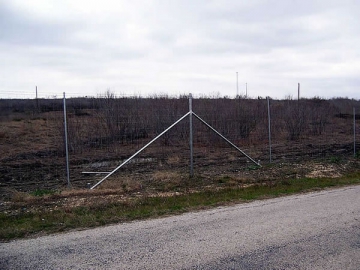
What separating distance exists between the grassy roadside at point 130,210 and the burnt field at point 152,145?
1.04 metres

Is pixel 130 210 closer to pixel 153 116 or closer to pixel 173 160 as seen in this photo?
pixel 153 116

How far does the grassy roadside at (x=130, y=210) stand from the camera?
5.65m

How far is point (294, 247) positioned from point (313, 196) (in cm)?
339

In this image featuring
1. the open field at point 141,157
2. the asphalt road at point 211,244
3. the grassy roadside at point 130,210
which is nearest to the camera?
the asphalt road at point 211,244

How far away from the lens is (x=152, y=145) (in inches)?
492

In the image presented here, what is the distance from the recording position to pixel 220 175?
10320mm

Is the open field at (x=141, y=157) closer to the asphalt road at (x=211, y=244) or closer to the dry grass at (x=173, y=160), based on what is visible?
the dry grass at (x=173, y=160)

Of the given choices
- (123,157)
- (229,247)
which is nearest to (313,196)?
(229,247)

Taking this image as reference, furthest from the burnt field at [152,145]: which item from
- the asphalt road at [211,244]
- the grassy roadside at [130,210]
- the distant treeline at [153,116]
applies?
the asphalt road at [211,244]

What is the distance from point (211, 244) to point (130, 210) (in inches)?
90.7

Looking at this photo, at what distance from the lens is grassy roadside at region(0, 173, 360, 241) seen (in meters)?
5.65

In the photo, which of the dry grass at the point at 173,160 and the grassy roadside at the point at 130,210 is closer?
the grassy roadside at the point at 130,210

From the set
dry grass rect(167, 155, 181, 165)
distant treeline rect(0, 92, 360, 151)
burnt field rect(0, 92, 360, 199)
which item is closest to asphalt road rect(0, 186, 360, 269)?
burnt field rect(0, 92, 360, 199)

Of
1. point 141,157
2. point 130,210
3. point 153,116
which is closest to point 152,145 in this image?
point 141,157
